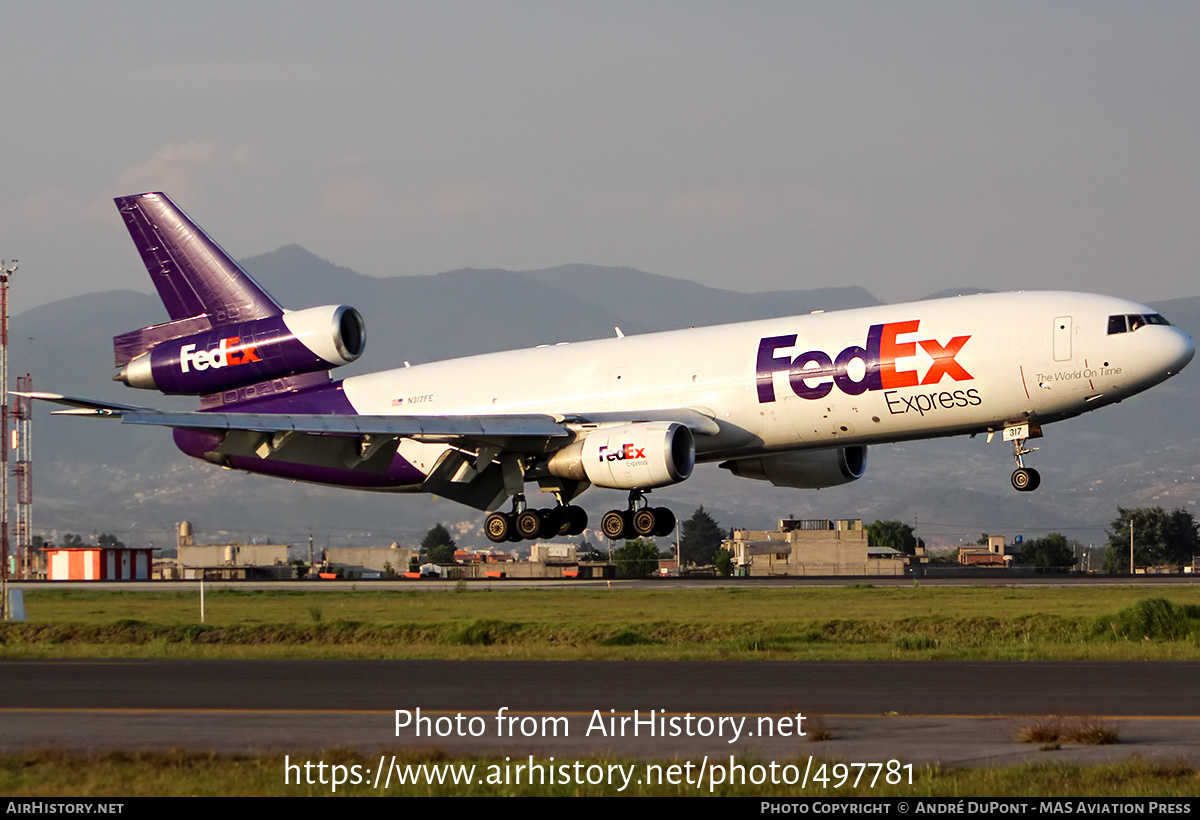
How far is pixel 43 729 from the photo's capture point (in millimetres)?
19828

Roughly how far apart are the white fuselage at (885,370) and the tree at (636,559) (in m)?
80.7

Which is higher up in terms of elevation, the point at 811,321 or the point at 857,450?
the point at 811,321

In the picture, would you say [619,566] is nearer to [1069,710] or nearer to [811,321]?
[811,321]

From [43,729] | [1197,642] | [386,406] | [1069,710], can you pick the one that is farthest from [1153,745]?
[386,406]

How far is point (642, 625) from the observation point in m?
42.7

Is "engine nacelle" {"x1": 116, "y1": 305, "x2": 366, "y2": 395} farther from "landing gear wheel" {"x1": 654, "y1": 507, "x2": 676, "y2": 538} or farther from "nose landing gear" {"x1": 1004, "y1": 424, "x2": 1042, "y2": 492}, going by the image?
"nose landing gear" {"x1": 1004, "y1": 424, "x2": 1042, "y2": 492}

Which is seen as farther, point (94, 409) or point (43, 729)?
point (94, 409)

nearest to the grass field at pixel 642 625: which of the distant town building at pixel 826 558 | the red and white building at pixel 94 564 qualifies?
the red and white building at pixel 94 564

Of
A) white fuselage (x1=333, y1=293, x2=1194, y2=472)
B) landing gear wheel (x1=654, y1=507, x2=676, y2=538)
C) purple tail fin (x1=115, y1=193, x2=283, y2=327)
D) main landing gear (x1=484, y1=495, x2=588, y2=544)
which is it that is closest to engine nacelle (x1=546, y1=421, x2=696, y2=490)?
white fuselage (x1=333, y1=293, x2=1194, y2=472)

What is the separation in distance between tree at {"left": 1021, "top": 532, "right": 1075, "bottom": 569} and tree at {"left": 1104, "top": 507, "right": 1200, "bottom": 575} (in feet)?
16.7

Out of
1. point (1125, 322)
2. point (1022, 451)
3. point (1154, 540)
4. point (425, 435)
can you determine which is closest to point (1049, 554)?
point (1154, 540)

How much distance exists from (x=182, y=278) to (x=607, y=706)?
36108mm

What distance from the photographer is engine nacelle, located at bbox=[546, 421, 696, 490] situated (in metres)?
43.9

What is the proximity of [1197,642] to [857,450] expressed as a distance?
18019 mm
